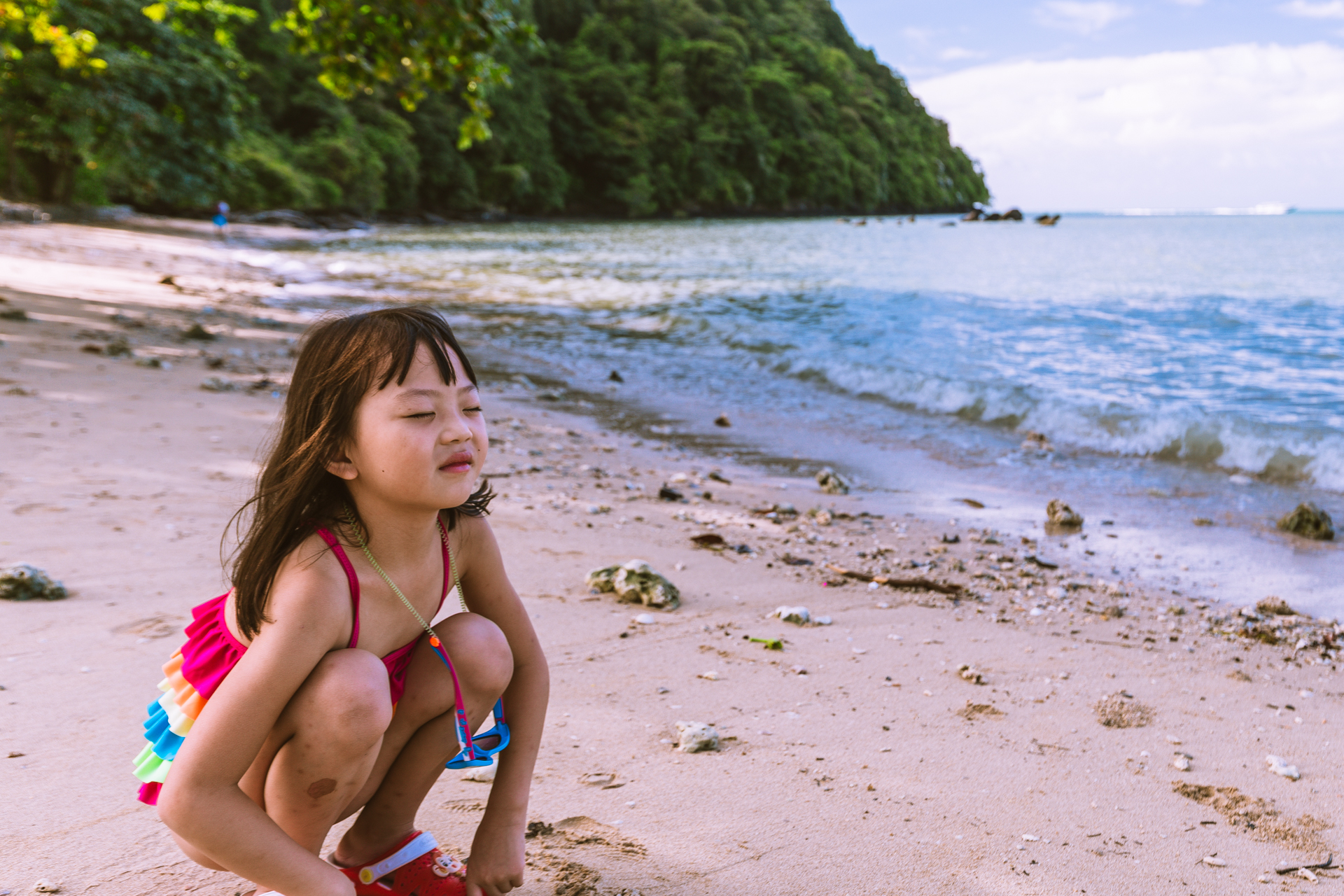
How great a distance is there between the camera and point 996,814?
6.93 feet

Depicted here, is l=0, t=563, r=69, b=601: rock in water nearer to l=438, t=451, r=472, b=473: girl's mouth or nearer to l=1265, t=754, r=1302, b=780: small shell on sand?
l=438, t=451, r=472, b=473: girl's mouth

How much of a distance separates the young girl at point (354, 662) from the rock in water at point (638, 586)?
1.65 m

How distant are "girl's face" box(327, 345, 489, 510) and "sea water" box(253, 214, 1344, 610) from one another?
401 cm

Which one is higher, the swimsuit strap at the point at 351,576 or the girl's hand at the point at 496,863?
the swimsuit strap at the point at 351,576

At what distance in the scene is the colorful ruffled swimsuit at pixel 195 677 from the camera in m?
1.47

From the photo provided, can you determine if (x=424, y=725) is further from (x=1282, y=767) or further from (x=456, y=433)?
(x=1282, y=767)

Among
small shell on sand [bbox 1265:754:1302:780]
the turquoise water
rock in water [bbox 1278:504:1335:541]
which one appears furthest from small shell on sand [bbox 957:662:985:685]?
the turquoise water

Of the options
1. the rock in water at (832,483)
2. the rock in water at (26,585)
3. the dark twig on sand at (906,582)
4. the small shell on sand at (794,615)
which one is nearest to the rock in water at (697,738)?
the small shell on sand at (794,615)

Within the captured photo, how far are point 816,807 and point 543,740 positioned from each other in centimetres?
74

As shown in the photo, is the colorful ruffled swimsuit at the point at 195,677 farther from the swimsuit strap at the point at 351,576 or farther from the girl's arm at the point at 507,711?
the girl's arm at the point at 507,711

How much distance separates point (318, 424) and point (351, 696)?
1.52 ft

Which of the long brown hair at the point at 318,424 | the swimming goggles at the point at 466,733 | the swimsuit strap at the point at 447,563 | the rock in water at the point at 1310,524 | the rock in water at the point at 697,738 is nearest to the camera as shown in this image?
the long brown hair at the point at 318,424

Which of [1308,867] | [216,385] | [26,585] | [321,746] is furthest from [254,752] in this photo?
[216,385]

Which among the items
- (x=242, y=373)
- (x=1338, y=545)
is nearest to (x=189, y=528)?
(x=242, y=373)
